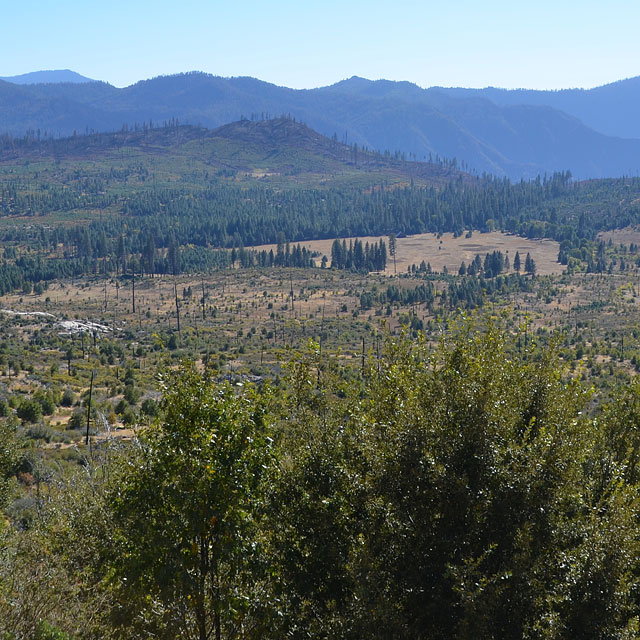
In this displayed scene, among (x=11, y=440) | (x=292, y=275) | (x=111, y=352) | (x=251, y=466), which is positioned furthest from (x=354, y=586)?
(x=292, y=275)

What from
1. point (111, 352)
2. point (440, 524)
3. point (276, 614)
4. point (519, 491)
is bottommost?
point (111, 352)

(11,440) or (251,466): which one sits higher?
(251,466)

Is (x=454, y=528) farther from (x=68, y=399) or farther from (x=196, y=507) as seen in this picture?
(x=68, y=399)

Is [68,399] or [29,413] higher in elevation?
[29,413]

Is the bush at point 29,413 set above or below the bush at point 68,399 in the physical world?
above

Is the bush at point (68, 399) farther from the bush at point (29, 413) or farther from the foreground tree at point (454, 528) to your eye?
the foreground tree at point (454, 528)

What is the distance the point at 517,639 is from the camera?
10766mm

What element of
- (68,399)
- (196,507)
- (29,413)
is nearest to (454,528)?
(196,507)

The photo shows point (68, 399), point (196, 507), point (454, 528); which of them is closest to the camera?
point (196, 507)

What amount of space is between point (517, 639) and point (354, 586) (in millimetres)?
2838

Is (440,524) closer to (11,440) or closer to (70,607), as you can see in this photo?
(70,607)

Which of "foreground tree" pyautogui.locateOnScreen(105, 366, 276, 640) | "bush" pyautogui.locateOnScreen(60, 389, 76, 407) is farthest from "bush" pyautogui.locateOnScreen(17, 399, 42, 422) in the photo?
"foreground tree" pyautogui.locateOnScreen(105, 366, 276, 640)

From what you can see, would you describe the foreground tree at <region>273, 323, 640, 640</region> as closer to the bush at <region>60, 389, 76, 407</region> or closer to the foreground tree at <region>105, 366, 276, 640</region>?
the foreground tree at <region>105, 366, 276, 640</region>

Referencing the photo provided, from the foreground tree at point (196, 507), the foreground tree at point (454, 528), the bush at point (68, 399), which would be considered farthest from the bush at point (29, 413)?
the foreground tree at point (454, 528)
